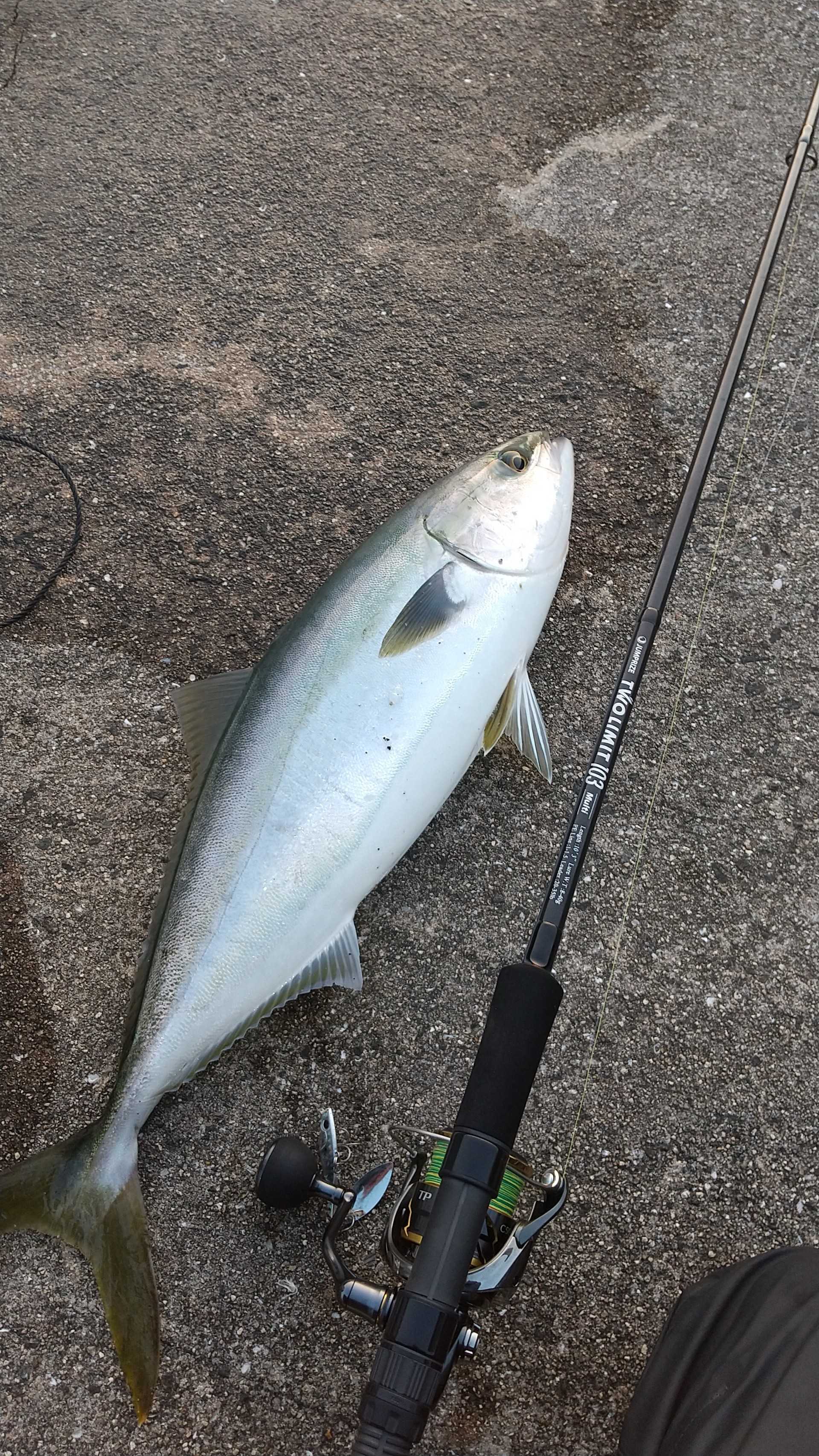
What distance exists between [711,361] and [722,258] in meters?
0.55

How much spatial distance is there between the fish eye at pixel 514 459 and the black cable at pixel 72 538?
1343mm

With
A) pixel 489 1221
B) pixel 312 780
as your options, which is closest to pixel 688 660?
pixel 312 780

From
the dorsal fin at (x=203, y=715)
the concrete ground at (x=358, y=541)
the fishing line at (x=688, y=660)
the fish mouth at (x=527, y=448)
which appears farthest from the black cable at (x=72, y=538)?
the fishing line at (x=688, y=660)

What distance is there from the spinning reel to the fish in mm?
297

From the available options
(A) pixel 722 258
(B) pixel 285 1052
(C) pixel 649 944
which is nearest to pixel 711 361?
(A) pixel 722 258

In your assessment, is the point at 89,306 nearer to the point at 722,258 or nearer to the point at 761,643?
the point at 722,258

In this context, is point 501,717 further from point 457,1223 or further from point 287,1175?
point 457,1223

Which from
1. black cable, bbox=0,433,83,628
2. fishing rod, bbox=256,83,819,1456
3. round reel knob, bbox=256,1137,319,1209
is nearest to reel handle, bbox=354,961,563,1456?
fishing rod, bbox=256,83,819,1456

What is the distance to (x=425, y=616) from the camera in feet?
7.75

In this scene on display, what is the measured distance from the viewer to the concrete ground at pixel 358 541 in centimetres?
216

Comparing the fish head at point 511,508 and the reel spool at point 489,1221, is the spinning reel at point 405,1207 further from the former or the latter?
the fish head at point 511,508

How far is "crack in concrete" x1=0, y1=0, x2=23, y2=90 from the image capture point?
13.7 ft

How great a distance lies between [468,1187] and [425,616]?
51.1 inches

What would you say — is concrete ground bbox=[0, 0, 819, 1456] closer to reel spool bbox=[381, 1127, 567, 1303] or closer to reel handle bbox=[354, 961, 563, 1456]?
reel spool bbox=[381, 1127, 567, 1303]
